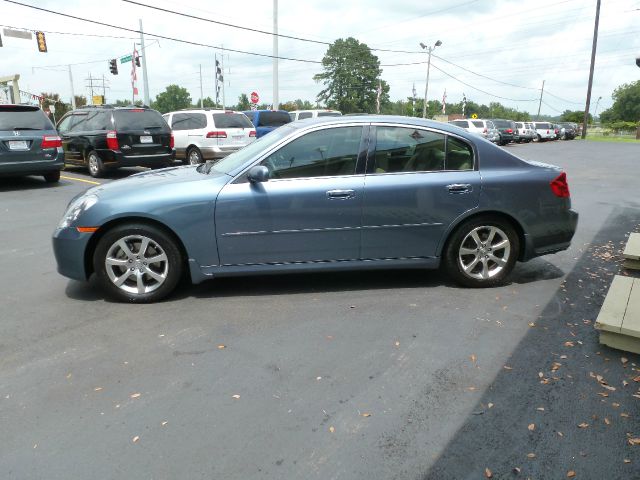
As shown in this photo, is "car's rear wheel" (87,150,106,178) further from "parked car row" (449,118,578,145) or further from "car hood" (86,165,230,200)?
"parked car row" (449,118,578,145)

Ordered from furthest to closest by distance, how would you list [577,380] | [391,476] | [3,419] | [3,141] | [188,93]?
[188,93]
[3,141]
[577,380]
[3,419]
[391,476]

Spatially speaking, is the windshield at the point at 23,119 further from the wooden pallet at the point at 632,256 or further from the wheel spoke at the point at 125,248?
the wooden pallet at the point at 632,256

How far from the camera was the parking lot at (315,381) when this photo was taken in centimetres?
242

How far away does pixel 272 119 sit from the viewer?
18.2m

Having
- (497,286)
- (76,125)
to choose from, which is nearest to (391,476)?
(497,286)

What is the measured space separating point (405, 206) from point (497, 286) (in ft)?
4.09

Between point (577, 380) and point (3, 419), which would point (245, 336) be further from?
point (577, 380)

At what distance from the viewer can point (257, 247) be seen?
171 inches

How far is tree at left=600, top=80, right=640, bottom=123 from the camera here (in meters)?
114

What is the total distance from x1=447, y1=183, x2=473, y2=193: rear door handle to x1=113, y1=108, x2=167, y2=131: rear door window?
9657mm

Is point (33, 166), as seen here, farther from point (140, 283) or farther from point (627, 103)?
point (627, 103)

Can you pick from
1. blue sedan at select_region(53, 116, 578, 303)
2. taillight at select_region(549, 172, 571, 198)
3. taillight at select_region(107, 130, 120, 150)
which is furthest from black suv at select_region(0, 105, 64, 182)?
taillight at select_region(549, 172, 571, 198)

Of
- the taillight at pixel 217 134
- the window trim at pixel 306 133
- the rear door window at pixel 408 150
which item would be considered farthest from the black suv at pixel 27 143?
the rear door window at pixel 408 150

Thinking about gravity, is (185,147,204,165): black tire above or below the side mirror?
below
